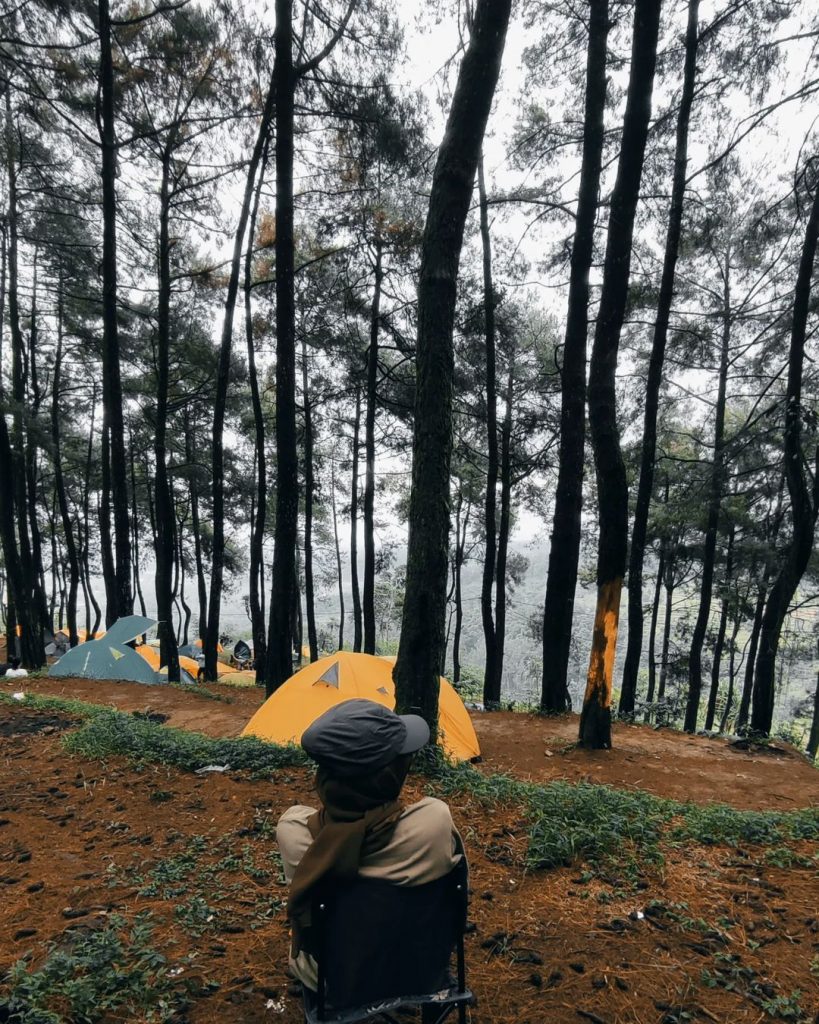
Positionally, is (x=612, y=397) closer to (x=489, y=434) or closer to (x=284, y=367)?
(x=284, y=367)

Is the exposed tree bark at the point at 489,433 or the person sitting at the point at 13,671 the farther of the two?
the exposed tree bark at the point at 489,433

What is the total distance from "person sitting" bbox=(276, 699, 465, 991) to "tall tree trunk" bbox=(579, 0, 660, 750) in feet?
14.7

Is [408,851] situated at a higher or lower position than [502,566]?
higher

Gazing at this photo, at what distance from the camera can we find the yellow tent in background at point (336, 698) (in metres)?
5.71

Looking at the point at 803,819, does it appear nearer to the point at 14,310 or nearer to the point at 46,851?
the point at 46,851

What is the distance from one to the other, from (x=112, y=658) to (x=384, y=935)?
1253 cm

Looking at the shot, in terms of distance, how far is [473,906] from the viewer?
2742mm

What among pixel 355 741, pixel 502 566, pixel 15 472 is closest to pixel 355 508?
pixel 502 566

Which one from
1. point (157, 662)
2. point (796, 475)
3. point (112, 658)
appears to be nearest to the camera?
point (796, 475)

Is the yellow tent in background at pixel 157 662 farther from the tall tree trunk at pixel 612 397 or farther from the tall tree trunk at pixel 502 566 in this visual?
the tall tree trunk at pixel 612 397

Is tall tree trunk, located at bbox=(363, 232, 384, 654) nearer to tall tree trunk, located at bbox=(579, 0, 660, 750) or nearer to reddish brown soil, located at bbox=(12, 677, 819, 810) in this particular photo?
reddish brown soil, located at bbox=(12, 677, 819, 810)

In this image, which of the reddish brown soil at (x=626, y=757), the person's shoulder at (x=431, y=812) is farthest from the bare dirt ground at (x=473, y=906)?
the reddish brown soil at (x=626, y=757)

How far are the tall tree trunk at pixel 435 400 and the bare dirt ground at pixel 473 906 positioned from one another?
1006 mm

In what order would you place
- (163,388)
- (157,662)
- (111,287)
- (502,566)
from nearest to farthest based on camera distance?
(111,287) < (163,388) < (502,566) < (157,662)
